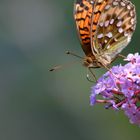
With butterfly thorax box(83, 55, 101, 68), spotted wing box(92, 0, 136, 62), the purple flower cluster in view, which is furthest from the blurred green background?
the purple flower cluster

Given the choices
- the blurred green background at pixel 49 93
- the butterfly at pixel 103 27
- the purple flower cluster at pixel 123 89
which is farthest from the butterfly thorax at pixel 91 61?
the blurred green background at pixel 49 93

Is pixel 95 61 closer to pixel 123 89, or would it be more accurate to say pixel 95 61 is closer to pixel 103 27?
pixel 103 27

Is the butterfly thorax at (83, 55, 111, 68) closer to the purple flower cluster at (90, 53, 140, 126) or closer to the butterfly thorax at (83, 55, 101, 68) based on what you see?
the butterfly thorax at (83, 55, 101, 68)

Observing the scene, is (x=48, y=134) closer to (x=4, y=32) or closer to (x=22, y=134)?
(x=22, y=134)

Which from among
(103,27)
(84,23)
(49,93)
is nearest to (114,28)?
(103,27)

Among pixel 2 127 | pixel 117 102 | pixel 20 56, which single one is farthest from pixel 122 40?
pixel 20 56

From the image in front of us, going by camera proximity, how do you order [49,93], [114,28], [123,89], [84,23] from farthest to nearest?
[49,93], [114,28], [84,23], [123,89]
